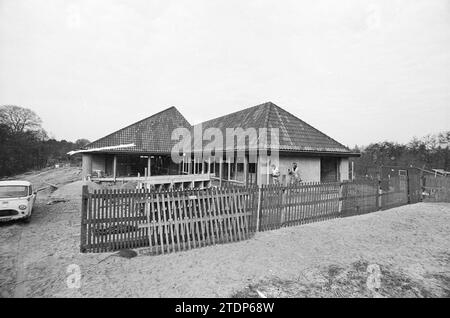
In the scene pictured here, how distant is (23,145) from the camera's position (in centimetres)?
3703

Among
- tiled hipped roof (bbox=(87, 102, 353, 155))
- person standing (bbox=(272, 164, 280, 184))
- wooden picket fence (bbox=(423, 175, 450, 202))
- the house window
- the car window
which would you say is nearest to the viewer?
the car window

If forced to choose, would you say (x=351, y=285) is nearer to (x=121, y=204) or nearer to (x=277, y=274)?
(x=277, y=274)

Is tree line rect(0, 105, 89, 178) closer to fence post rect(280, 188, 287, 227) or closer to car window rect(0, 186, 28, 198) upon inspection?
car window rect(0, 186, 28, 198)

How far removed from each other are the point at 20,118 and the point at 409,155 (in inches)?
2718

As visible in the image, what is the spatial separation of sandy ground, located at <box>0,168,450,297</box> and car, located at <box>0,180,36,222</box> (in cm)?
90

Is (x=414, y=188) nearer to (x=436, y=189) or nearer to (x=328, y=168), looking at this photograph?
(x=436, y=189)

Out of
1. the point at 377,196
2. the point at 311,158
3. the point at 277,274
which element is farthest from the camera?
the point at 311,158

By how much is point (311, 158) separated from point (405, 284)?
989cm

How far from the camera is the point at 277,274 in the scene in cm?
425

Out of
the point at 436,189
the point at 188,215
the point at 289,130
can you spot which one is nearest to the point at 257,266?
the point at 188,215

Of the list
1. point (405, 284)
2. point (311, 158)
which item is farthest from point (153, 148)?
point (405, 284)

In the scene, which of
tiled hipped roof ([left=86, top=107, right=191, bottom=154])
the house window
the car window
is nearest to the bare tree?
tiled hipped roof ([left=86, top=107, right=191, bottom=154])

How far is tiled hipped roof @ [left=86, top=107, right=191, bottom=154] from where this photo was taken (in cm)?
2241

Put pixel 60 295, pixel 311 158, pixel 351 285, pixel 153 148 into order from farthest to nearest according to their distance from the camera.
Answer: pixel 153 148 < pixel 311 158 < pixel 351 285 < pixel 60 295
